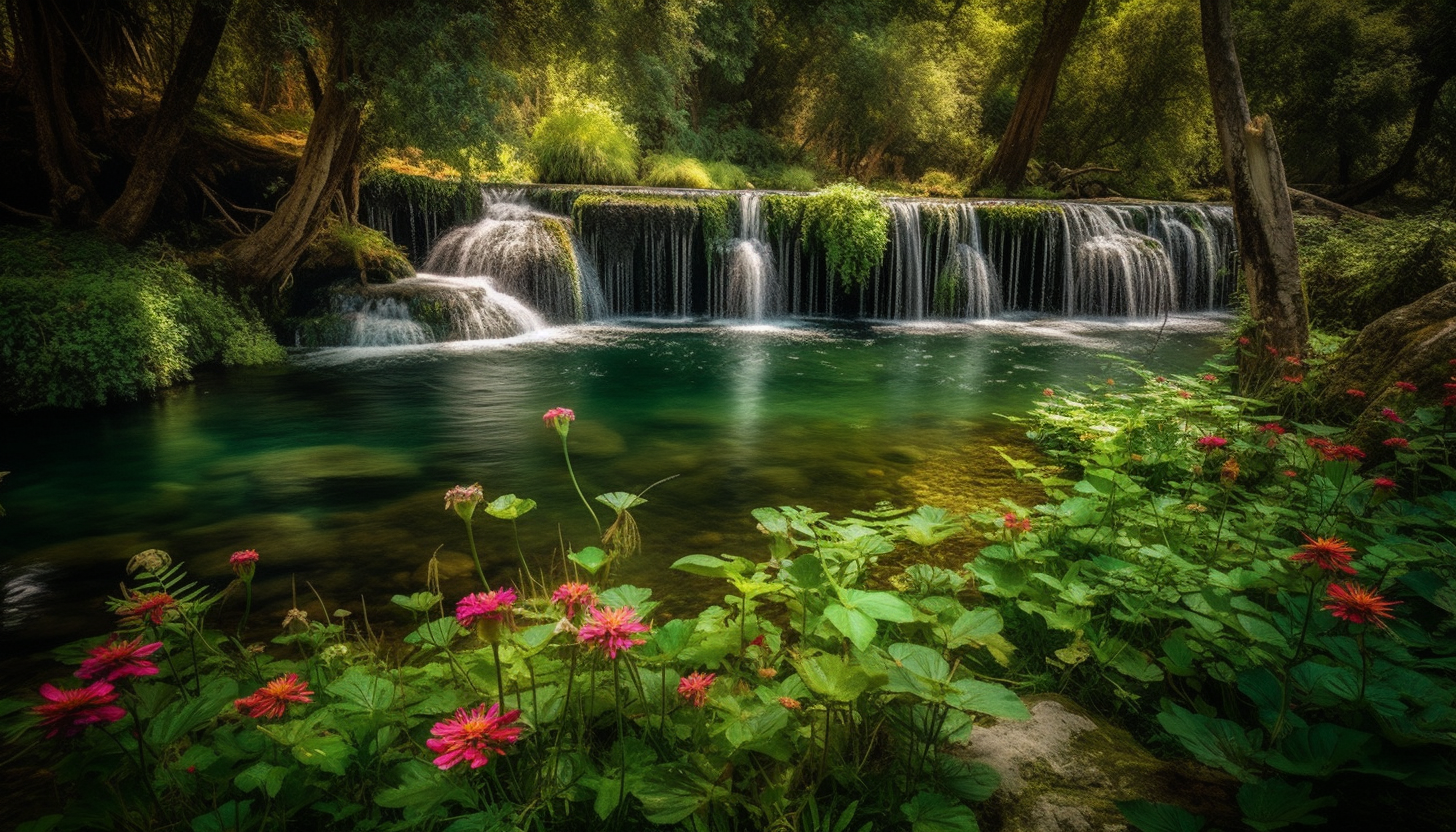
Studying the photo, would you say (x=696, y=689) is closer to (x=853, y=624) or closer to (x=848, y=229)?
(x=853, y=624)

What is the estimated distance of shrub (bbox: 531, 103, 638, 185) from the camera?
17766mm

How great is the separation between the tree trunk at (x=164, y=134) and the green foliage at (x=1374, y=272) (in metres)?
12.7

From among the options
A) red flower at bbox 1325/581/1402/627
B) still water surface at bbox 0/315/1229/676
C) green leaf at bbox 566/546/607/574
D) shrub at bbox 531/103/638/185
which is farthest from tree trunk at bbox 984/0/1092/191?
green leaf at bbox 566/546/607/574

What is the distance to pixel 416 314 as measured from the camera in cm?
1114

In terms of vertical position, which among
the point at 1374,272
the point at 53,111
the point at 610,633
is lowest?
the point at 610,633

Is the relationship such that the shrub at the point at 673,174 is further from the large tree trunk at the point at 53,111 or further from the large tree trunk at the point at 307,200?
the large tree trunk at the point at 53,111

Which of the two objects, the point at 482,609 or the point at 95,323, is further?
the point at 95,323

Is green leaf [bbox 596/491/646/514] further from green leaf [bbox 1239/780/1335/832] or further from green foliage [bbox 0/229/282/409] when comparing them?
green foliage [bbox 0/229/282/409]

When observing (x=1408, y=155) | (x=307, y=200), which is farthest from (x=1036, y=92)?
(x=307, y=200)

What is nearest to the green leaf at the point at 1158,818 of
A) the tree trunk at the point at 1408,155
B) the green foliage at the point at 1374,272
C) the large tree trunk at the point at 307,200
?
the green foliage at the point at 1374,272

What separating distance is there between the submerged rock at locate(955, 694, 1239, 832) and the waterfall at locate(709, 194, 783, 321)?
1288 centimetres

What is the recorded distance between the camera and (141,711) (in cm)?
173

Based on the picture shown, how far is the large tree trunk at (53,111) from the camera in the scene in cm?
878

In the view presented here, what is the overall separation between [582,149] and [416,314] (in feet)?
27.5
